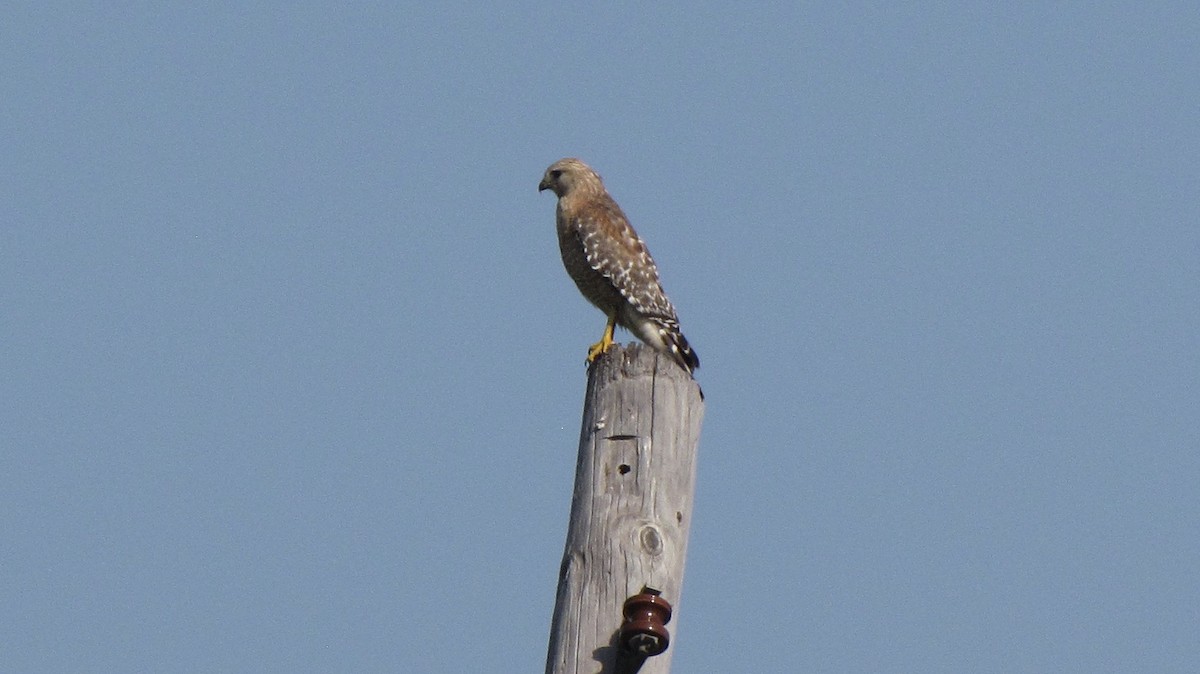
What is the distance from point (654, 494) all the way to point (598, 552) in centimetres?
25

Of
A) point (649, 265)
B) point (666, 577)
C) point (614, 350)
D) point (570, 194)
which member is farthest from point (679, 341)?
point (666, 577)

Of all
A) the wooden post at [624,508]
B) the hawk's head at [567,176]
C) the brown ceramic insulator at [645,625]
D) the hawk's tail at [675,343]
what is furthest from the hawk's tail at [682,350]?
the brown ceramic insulator at [645,625]

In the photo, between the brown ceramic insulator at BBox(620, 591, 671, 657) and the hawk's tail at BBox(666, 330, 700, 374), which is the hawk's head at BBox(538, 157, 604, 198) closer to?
the hawk's tail at BBox(666, 330, 700, 374)

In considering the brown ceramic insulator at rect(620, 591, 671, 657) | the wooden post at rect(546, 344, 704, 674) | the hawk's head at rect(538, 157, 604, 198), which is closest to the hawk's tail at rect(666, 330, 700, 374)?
the hawk's head at rect(538, 157, 604, 198)

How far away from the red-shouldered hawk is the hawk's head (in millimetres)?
17

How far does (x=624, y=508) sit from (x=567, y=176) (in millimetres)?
6128

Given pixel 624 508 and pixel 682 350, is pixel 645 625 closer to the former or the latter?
pixel 624 508

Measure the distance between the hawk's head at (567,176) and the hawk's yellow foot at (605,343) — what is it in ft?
3.78

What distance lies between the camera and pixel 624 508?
197 inches

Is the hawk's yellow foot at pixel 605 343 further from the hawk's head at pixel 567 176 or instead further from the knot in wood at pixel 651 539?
the knot in wood at pixel 651 539

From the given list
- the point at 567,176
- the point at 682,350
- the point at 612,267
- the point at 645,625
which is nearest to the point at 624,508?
the point at 645,625

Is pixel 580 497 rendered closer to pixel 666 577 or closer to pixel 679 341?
pixel 666 577

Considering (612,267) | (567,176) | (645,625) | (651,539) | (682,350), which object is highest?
(567,176)

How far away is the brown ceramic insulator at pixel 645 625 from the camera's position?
4.69m
